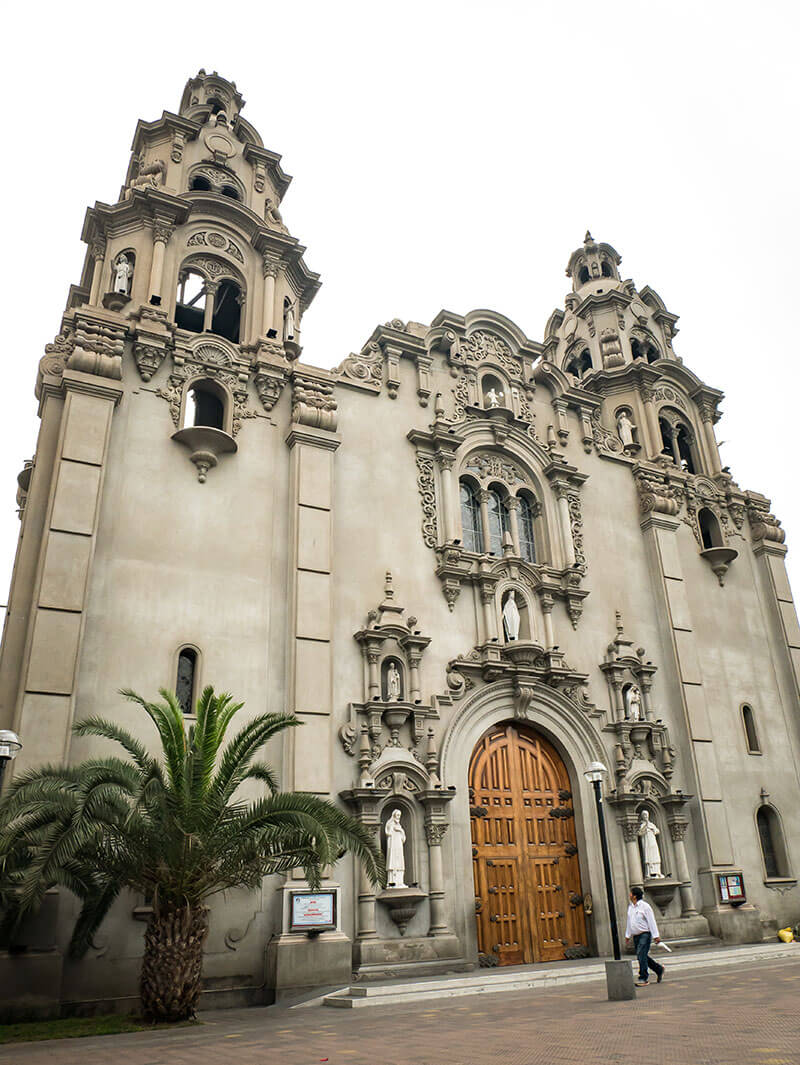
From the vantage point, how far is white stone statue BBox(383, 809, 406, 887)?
1695 centimetres

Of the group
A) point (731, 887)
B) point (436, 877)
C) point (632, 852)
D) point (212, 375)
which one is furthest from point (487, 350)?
point (731, 887)

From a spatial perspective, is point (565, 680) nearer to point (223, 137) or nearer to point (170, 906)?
point (170, 906)

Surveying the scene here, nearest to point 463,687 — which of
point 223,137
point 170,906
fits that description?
point 170,906

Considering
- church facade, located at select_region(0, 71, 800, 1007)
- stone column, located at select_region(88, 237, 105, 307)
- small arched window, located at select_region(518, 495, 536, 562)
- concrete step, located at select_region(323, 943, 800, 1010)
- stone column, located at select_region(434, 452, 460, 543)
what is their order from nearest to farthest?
1. concrete step, located at select_region(323, 943, 800, 1010)
2. church facade, located at select_region(0, 71, 800, 1007)
3. stone column, located at select_region(88, 237, 105, 307)
4. stone column, located at select_region(434, 452, 460, 543)
5. small arched window, located at select_region(518, 495, 536, 562)

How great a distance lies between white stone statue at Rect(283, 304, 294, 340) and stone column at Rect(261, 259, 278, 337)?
1.64 feet

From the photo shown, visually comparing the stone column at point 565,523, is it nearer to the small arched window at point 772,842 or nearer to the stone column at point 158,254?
the small arched window at point 772,842

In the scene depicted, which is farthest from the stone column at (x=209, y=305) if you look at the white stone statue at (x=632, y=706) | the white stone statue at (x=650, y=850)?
the white stone statue at (x=650, y=850)

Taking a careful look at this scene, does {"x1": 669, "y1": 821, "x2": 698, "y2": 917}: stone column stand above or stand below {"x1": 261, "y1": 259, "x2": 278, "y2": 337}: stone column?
below

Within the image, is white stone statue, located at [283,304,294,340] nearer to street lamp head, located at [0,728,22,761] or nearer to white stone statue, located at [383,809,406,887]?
white stone statue, located at [383,809,406,887]

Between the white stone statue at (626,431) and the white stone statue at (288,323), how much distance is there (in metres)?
11.7

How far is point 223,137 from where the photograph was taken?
80.4ft

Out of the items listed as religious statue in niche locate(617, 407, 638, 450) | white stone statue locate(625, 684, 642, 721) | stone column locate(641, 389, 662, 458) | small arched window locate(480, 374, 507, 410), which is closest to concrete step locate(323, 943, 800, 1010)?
white stone statue locate(625, 684, 642, 721)

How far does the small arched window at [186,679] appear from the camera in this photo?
16.6 m

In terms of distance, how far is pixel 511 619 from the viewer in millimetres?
21344
